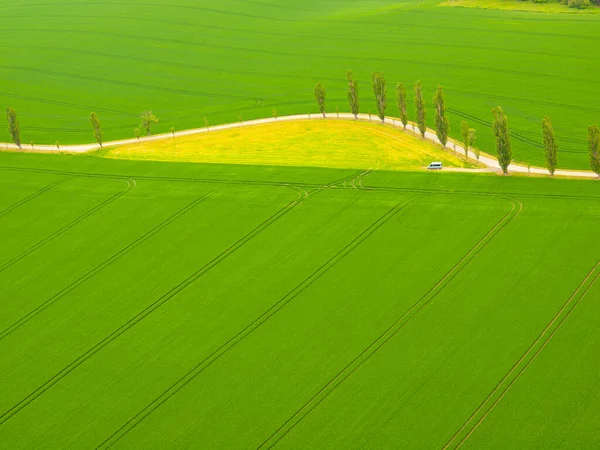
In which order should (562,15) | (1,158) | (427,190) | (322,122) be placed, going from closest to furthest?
(427,190) → (1,158) → (322,122) → (562,15)

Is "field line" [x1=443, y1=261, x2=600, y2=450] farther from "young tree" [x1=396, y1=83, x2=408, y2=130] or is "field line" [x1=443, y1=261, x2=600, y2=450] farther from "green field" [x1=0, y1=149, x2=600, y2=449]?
"young tree" [x1=396, y1=83, x2=408, y2=130]

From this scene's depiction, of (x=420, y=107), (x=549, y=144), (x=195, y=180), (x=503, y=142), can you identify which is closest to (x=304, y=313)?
(x=195, y=180)

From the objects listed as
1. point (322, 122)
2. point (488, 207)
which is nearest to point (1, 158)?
point (322, 122)

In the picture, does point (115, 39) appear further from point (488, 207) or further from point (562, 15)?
point (488, 207)

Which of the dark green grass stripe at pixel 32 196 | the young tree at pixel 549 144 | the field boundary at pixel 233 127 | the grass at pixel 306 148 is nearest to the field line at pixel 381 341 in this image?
the young tree at pixel 549 144

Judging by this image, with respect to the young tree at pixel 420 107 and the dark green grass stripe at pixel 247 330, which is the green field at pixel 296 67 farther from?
the dark green grass stripe at pixel 247 330

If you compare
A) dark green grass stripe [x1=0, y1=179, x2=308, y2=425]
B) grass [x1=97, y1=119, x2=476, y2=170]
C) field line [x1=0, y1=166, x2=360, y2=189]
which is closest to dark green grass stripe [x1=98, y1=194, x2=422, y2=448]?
dark green grass stripe [x1=0, y1=179, x2=308, y2=425]

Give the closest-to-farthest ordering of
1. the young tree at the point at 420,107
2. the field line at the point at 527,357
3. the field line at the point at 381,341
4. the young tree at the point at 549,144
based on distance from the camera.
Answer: the field line at the point at 527,357
the field line at the point at 381,341
the young tree at the point at 549,144
the young tree at the point at 420,107
